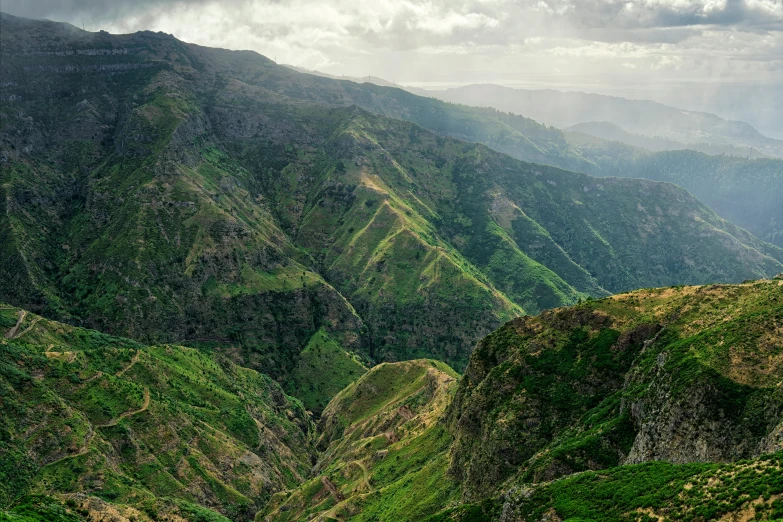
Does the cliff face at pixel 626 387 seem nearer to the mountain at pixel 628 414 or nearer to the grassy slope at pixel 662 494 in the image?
the mountain at pixel 628 414

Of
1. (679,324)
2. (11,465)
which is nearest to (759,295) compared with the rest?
(679,324)

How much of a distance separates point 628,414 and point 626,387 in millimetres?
10469

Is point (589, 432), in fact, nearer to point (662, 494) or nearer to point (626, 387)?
point (626, 387)

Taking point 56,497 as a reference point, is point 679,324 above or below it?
above

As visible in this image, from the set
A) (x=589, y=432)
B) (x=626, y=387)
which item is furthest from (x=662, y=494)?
(x=626, y=387)

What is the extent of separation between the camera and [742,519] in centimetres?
6166

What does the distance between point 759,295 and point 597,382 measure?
123 ft

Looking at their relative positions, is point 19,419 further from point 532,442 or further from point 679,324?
point 679,324

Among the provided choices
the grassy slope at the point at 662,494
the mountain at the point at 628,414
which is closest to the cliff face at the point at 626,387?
the mountain at the point at 628,414

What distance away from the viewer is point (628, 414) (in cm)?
10638

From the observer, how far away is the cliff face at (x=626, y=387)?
8925cm

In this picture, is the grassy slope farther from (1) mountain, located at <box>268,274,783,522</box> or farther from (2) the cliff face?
(2) the cliff face

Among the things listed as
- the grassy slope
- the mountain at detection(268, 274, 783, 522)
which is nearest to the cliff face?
the mountain at detection(268, 274, 783, 522)

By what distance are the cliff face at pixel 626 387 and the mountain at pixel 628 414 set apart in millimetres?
256
